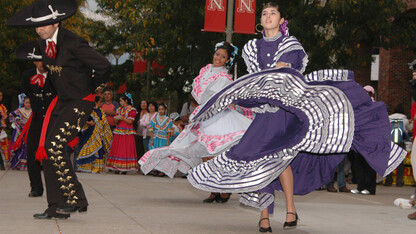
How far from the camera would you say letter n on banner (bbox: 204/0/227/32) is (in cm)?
1484

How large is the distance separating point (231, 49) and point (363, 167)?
4.50 metres

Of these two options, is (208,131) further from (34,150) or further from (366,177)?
(366,177)

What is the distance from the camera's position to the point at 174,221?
6645mm

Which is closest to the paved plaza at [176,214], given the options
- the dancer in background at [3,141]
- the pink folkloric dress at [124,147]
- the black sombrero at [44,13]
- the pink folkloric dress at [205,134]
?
the pink folkloric dress at [205,134]

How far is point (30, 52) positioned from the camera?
7266 mm

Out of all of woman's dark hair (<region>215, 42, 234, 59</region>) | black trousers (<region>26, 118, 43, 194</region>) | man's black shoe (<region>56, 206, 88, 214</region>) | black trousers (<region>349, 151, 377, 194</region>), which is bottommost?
black trousers (<region>349, 151, 377, 194</region>)

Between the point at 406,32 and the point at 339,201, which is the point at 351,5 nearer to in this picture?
the point at 406,32

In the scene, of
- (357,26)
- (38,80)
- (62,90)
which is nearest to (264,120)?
(62,90)

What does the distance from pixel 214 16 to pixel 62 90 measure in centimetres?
892

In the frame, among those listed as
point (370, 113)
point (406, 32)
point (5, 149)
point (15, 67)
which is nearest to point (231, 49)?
point (370, 113)

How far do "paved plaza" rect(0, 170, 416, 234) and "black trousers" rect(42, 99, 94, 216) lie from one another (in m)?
0.18

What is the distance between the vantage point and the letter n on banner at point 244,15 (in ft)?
49.4

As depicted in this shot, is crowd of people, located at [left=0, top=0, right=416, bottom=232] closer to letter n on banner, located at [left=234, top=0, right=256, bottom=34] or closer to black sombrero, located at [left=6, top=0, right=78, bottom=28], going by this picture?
black sombrero, located at [left=6, top=0, right=78, bottom=28]

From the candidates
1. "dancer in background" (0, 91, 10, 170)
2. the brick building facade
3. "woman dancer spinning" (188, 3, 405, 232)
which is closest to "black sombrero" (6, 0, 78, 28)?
"woman dancer spinning" (188, 3, 405, 232)
